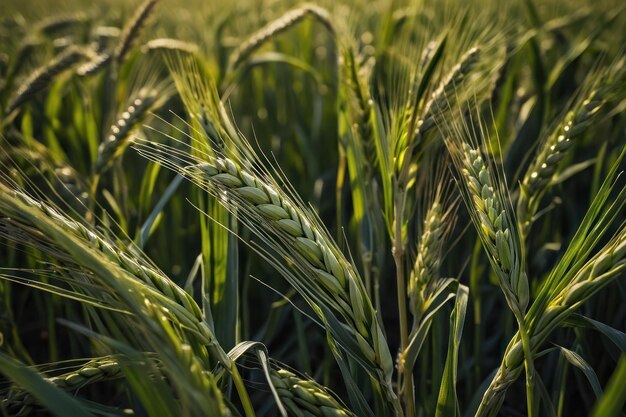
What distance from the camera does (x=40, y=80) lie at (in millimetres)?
2076

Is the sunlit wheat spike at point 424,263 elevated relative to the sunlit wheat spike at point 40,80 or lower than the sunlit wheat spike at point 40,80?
lower

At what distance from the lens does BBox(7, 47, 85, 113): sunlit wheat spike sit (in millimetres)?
2027

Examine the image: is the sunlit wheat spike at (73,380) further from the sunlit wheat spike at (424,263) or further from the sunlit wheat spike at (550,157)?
the sunlit wheat spike at (550,157)

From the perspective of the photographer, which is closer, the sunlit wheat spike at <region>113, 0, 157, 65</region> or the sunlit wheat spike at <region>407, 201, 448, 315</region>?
the sunlit wheat spike at <region>407, 201, 448, 315</region>

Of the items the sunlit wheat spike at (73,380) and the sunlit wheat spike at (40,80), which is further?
the sunlit wheat spike at (40,80)

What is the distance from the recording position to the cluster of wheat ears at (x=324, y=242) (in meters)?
0.93

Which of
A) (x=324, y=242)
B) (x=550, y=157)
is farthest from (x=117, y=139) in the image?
(x=550, y=157)

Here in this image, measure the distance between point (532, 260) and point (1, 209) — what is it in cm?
159

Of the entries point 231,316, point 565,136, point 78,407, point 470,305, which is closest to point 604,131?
point 470,305

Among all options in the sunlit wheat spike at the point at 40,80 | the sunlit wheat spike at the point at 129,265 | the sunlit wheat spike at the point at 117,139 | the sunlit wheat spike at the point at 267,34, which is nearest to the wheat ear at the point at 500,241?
the sunlit wheat spike at the point at 129,265

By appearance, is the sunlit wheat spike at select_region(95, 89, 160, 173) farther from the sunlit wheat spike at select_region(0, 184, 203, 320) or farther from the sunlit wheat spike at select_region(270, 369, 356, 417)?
the sunlit wheat spike at select_region(270, 369, 356, 417)

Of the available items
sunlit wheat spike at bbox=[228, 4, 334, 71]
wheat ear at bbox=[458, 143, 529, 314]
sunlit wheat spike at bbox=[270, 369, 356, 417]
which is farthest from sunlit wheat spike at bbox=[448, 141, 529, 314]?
sunlit wheat spike at bbox=[228, 4, 334, 71]

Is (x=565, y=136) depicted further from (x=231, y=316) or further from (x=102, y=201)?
(x=102, y=201)

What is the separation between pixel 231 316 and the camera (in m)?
1.28
